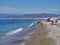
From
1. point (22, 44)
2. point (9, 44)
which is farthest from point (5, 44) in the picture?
point (22, 44)

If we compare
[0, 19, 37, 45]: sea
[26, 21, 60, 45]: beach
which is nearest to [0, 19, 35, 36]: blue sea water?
[0, 19, 37, 45]: sea

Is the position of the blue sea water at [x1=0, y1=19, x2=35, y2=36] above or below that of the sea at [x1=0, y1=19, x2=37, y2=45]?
below

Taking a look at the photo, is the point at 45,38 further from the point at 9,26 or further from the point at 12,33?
the point at 9,26

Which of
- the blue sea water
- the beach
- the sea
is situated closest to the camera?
the beach

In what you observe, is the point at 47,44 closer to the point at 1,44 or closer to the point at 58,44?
the point at 58,44

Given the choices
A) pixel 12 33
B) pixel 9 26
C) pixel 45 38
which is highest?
pixel 45 38

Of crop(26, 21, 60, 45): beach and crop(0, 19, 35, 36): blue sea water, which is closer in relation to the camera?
crop(26, 21, 60, 45): beach

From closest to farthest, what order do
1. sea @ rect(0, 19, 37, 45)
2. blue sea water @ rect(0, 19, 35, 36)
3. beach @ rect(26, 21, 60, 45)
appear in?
beach @ rect(26, 21, 60, 45) < sea @ rect(0, 19, 37, 45) < blue sea water @ rect(0, 19, 35, 36)

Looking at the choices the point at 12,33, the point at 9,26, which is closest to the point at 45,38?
the point at 12,33

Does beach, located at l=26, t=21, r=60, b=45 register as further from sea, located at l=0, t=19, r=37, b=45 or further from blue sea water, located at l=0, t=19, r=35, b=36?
blue sea water, located at l=0, t=19, r=35, b=36

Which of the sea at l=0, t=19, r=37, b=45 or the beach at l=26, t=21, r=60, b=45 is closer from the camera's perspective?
the beach at l=26, t=21, r=60, b=45

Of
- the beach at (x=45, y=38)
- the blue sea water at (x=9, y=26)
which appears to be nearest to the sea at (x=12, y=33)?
the blue sea water at (x=9, y=26)

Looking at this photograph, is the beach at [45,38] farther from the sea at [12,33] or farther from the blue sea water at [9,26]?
the blue sea water at [9,26]

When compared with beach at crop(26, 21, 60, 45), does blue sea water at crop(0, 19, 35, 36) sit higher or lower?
lower
